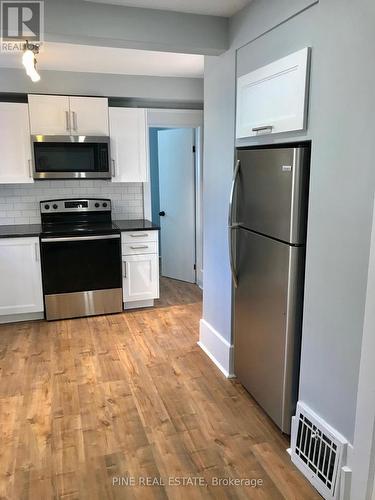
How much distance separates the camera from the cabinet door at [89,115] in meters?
4.02

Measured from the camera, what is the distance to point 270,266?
2303 millimetres

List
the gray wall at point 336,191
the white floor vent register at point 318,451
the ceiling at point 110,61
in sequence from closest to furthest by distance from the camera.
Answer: the gray wall at point 336,191 → the white floor vent register at point 318,451 → the ceiling at point 110,61

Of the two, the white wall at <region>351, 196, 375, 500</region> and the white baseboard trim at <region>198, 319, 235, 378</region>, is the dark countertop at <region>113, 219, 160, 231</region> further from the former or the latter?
the white wall at <region>351, 196, 375, 500</region>

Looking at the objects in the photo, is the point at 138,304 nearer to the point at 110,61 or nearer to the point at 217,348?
the point at 217,348

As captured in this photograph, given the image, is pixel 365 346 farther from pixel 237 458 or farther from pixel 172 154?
pixel 172 154

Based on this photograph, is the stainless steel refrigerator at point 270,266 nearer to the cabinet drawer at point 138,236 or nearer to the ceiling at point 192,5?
the ceiling at point 192,5

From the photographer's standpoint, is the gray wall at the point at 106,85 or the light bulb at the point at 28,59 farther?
the gray wall at the point at 106,85

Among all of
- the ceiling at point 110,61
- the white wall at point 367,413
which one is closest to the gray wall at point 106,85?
the ceiling at point 110,61

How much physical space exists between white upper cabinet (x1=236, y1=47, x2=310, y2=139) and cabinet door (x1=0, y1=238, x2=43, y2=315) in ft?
7.70

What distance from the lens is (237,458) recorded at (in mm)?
2189

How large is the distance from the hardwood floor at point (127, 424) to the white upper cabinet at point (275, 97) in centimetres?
172

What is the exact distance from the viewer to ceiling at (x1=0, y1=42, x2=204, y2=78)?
3297mm

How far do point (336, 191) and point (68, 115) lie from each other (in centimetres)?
305

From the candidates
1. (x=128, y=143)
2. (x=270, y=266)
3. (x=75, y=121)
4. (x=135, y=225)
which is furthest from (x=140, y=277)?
(x=270, y=266)
